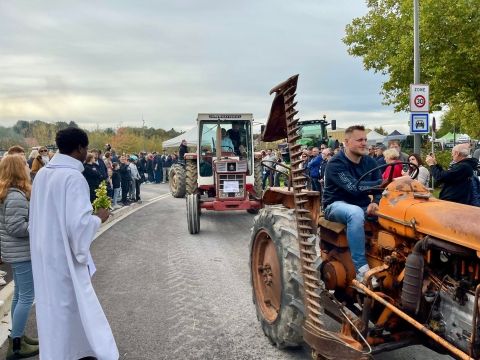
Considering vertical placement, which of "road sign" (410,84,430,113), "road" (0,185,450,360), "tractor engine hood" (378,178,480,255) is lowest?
"road" (0,185,450,360)

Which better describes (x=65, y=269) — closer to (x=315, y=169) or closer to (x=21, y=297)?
(x=21, y=297)

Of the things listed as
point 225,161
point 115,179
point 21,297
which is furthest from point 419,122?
point 21,297

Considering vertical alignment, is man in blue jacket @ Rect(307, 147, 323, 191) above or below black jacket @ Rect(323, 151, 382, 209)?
below

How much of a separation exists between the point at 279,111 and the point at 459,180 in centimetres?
365

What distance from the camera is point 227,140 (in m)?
12.3

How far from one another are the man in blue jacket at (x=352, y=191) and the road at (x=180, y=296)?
1123 mm

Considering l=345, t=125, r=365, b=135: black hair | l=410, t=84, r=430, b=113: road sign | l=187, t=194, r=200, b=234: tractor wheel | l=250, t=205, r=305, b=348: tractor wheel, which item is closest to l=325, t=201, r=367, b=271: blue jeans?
l=250, t=205, r=305, b=348: tractor wheel

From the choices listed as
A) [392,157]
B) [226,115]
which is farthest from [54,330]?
[226,115]

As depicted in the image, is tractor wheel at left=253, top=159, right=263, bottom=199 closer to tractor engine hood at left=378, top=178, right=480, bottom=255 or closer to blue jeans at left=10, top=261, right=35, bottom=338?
blue jeans at left=10, top=261, right=35, bottom=338

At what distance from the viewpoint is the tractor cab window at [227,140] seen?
481 inches

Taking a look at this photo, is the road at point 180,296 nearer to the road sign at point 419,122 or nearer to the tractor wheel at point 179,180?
the road sign at point 419,122

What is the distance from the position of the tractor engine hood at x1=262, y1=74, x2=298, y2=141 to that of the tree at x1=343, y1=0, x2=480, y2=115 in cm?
1472

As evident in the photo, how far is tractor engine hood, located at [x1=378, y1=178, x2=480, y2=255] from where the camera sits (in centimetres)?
279

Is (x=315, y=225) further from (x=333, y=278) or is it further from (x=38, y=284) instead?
(x=38, y=284)
